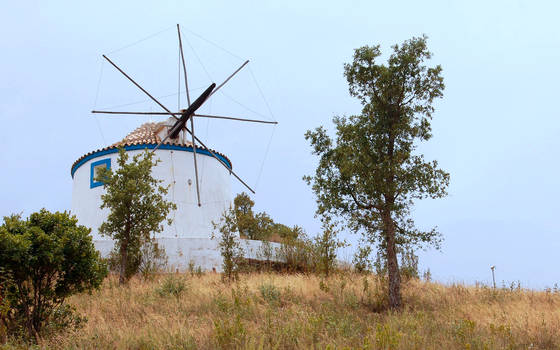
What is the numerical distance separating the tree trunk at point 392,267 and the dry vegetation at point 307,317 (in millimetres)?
390

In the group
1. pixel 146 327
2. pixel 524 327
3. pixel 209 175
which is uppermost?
pixel 209 175

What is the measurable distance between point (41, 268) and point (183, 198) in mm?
13183

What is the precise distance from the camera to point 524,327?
9.81m

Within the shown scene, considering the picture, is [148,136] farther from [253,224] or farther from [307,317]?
[307,317]

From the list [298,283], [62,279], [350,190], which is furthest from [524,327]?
[62,279]

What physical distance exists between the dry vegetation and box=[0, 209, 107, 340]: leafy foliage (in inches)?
→ 35.2

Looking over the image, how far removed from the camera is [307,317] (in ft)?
31.1

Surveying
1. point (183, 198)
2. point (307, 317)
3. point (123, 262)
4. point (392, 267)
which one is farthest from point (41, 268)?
point (183, 198)

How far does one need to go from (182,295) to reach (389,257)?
227 inches

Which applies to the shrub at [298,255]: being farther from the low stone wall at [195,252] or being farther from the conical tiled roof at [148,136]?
the conical tiled roof at [148,136]

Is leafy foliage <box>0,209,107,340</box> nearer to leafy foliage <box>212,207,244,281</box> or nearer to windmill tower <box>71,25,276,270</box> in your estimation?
leafy foliage <box>212,207,244,281</box>

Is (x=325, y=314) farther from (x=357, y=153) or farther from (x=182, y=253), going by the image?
(x=182, y=253)

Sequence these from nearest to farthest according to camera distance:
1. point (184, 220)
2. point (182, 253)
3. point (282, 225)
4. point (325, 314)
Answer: point (325, 314), point (182, 253), point (184, 220), point (282, 225)

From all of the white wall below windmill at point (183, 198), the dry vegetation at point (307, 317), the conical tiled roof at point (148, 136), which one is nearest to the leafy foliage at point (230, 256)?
the dry vegetation at point (307, 317)
